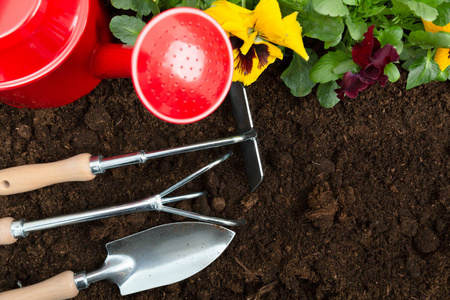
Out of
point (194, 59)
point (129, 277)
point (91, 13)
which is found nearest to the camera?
point (194, 59)

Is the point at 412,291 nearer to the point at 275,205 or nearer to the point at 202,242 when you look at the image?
the point at 275,205

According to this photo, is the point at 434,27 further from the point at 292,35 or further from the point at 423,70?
the point at 292,35

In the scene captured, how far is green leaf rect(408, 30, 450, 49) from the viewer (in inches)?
30.6

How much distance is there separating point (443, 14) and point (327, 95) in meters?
0.30

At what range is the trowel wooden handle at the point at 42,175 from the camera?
85cm

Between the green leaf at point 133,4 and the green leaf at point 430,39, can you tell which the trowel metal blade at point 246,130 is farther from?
the green leaf at point 430,39

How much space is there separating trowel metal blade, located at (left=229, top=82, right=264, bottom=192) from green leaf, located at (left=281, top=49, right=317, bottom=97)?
12cm

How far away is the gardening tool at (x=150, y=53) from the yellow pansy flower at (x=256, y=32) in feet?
0.35

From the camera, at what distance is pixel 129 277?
3.24ft

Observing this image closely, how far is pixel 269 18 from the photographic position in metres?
0.73

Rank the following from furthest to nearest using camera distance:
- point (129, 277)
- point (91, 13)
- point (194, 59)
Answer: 1. point (129, 277)
2. point (91, 13)
3. point (194, 59)

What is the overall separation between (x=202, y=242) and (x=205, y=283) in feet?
0.41

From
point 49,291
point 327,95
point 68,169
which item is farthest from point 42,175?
point 327,95

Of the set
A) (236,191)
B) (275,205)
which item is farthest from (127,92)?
(275,205)
